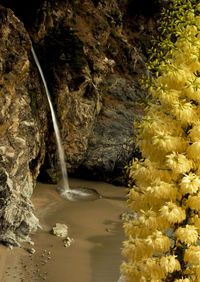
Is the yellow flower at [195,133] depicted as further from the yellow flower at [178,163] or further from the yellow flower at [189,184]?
the yellow flower at [189,184]

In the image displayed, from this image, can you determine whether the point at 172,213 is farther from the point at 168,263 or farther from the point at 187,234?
the point at 168,263

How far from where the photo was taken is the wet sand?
10.3 metres

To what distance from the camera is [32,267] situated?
10422 millimetres

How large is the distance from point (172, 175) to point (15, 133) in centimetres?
948

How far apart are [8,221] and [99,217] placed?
5.54 m

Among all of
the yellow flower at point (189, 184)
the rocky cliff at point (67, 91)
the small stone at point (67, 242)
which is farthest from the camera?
the rocky cliff at point (67, 91)

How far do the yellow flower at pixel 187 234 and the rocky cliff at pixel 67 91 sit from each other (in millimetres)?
7790

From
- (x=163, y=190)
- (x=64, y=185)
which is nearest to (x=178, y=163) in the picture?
(x=163, y=190)

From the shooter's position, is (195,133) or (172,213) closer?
(172,213)

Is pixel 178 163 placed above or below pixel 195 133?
below

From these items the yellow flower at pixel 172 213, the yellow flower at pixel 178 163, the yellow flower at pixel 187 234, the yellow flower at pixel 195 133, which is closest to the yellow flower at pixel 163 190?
the yellow flower at pixel 172 213

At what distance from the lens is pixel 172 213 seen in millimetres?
5059

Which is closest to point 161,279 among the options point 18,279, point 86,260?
point 18,279

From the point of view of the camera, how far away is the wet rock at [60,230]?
13.1m
